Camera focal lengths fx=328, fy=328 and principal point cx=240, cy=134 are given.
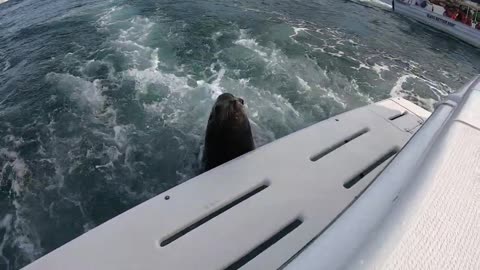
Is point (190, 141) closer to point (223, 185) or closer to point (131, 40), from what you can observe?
Answer: point (223, 185)

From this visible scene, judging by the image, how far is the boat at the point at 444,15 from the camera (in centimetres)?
2103

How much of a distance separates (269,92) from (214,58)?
3.08m

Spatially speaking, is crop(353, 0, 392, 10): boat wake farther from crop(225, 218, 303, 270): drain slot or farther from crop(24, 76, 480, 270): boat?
crop(225, 218, 303, 270): drain slot

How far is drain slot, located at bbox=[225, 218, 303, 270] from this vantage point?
4066mm

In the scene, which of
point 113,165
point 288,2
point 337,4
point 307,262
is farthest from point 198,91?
point 337,4

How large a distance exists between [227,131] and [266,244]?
2.53 m

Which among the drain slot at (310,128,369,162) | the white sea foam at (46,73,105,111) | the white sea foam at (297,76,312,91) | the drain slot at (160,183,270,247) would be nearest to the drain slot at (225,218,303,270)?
the drain slot at (160,183,270,247)

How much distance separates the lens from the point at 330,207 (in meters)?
4.80

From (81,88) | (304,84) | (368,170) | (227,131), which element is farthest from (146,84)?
(368,170)

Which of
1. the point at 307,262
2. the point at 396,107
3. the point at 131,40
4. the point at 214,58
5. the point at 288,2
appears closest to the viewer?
the point at 307,262

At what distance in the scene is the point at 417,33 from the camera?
811 inches

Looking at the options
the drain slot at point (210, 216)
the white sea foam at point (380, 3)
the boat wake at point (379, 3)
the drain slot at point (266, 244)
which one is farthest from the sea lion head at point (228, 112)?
the white sea foam at point (380, 3)

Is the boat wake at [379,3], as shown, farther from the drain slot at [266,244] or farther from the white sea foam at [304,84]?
the drain slot at [266,244]

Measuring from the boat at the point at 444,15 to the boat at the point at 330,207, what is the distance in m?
18.0
